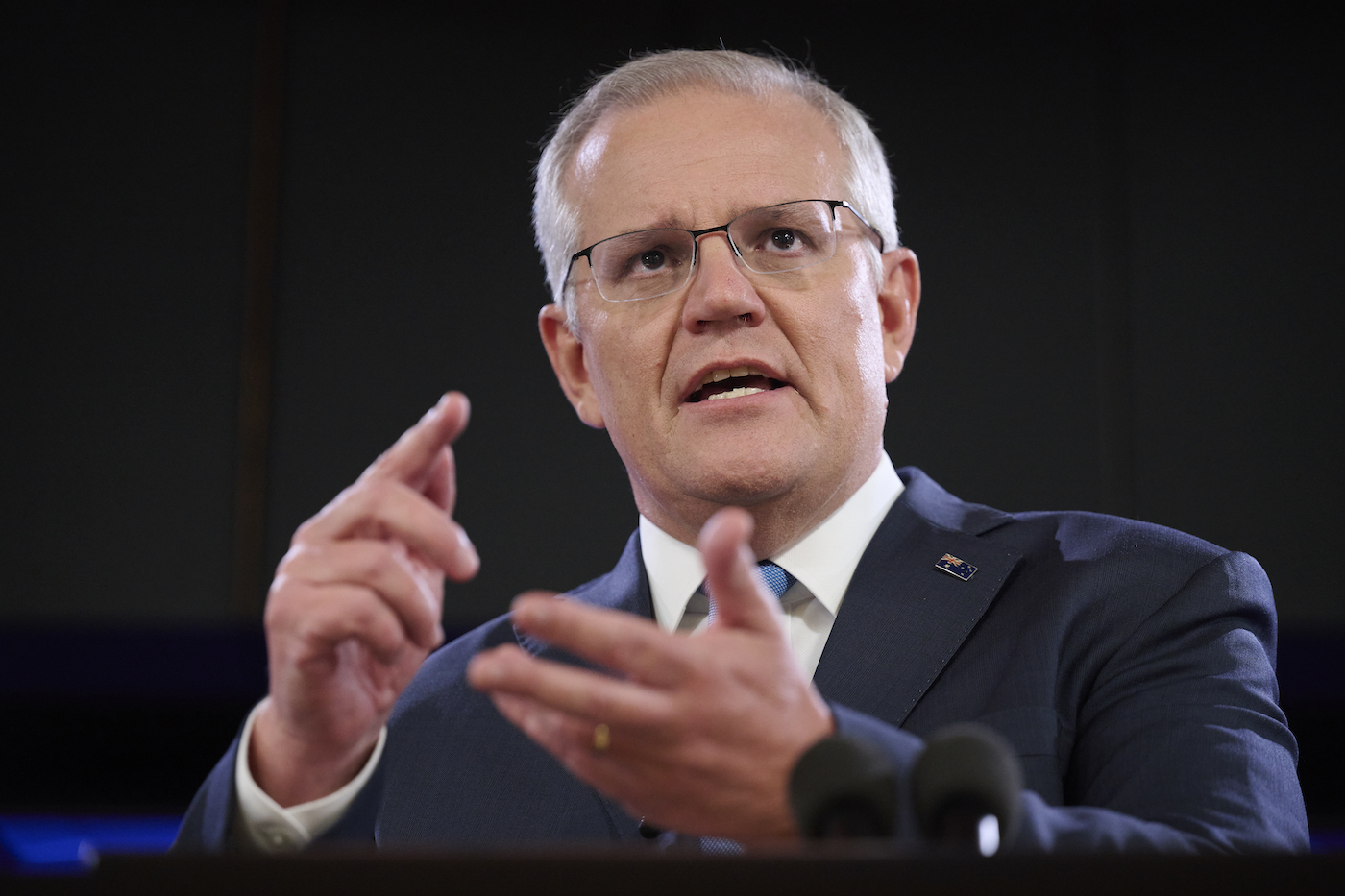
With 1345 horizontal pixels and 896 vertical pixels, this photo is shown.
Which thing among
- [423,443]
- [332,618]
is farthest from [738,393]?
[332,618]

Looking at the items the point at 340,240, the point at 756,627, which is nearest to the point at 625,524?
the point at 340,240

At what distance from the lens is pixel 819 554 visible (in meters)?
1.61

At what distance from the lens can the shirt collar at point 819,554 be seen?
1.60 m

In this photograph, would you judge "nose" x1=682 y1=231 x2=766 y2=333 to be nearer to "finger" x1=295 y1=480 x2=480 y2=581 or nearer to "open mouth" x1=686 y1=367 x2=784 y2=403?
"open mouth" x1=686 y1=367 x2=784 y2=403

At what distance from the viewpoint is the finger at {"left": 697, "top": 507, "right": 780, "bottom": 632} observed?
83 centimetres

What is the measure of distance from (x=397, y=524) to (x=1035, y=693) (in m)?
0.74

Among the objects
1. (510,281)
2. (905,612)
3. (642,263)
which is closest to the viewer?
(905,612)

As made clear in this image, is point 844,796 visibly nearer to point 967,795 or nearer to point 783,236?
point 967,795

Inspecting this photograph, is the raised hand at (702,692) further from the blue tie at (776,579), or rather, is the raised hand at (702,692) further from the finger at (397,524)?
the blue tie at (776,579)

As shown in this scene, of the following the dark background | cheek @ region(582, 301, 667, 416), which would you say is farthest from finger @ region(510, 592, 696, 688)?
the dark background

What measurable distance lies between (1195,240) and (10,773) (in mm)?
3581

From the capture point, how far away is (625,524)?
11.2 feet

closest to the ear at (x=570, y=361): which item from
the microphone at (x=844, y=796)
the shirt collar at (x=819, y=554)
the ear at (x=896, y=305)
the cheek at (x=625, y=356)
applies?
the cheek at (x=625, y=356)

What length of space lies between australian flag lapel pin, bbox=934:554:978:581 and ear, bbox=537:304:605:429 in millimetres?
621
